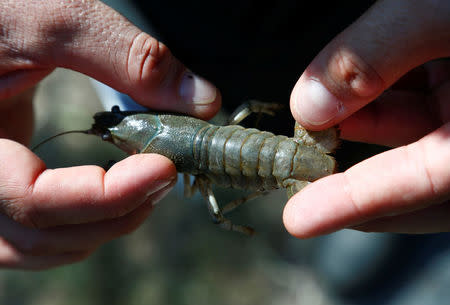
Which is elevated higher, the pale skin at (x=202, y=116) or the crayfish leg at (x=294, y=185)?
the pale skin at (x=202, y=116)

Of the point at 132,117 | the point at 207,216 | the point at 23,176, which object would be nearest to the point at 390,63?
the point at 132,117

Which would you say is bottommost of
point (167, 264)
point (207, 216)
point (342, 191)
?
point (167, 264)

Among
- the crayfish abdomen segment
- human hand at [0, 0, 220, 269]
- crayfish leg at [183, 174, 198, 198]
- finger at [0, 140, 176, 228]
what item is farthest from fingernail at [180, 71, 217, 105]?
crayfish leg at [183, 174, 198, 198]

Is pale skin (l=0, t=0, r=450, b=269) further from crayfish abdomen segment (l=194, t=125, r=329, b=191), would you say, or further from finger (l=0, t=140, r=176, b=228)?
crayfish abdomen segment (l=194, t=125, r=329, b=191)

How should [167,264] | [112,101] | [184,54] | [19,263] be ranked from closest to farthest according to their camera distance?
1. [19,263]
2. [184,54]
3. [112,101]
4. [167,264]

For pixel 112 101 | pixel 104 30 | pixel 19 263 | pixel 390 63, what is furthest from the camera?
pixel 112 101

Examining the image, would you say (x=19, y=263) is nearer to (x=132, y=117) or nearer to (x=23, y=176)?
(x=23, y=176)

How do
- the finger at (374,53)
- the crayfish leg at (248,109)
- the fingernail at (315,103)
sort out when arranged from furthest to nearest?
the crayfish leg at (248,109)
the fingernail at (315,103)
the finger at (374,53)

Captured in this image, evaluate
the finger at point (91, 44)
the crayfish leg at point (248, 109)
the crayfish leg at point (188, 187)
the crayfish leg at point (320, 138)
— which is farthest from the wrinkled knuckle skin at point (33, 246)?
the crayfish leg at point (320, 138)

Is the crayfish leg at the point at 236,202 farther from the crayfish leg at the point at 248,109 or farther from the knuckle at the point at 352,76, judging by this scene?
the knuckle at the point at 352,76
